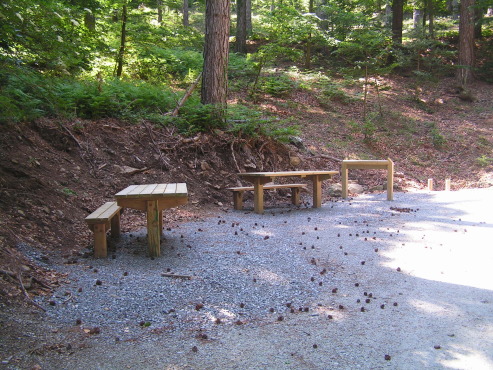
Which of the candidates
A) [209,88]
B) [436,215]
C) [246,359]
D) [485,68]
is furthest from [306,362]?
[485,68]

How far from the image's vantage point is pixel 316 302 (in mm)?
3756

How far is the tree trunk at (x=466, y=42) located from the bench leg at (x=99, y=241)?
714 inches

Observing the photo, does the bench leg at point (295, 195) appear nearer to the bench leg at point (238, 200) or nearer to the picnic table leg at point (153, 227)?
the bench leg at point (238, 200)

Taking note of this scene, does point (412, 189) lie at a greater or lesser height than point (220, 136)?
lesser

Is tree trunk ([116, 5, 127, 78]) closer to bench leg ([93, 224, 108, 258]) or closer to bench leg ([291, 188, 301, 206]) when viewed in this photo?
bench leg ([291, 188, 301, 206])

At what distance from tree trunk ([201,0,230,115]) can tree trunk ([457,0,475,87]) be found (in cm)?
1290

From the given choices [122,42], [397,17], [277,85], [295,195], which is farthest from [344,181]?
[397,17]

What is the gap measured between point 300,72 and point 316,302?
15.4m

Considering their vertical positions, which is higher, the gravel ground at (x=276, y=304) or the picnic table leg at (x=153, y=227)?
the picnic table leg at (x=153, y=227)

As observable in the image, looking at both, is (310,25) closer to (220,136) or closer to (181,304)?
(220,136)

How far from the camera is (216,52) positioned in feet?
32.9

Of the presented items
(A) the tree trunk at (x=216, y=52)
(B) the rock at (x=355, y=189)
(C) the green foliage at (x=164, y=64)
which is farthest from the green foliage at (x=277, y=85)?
(B) the rock at (x=355, y=189)

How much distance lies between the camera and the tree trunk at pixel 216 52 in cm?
991

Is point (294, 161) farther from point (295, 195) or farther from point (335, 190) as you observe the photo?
point (295, 195)
